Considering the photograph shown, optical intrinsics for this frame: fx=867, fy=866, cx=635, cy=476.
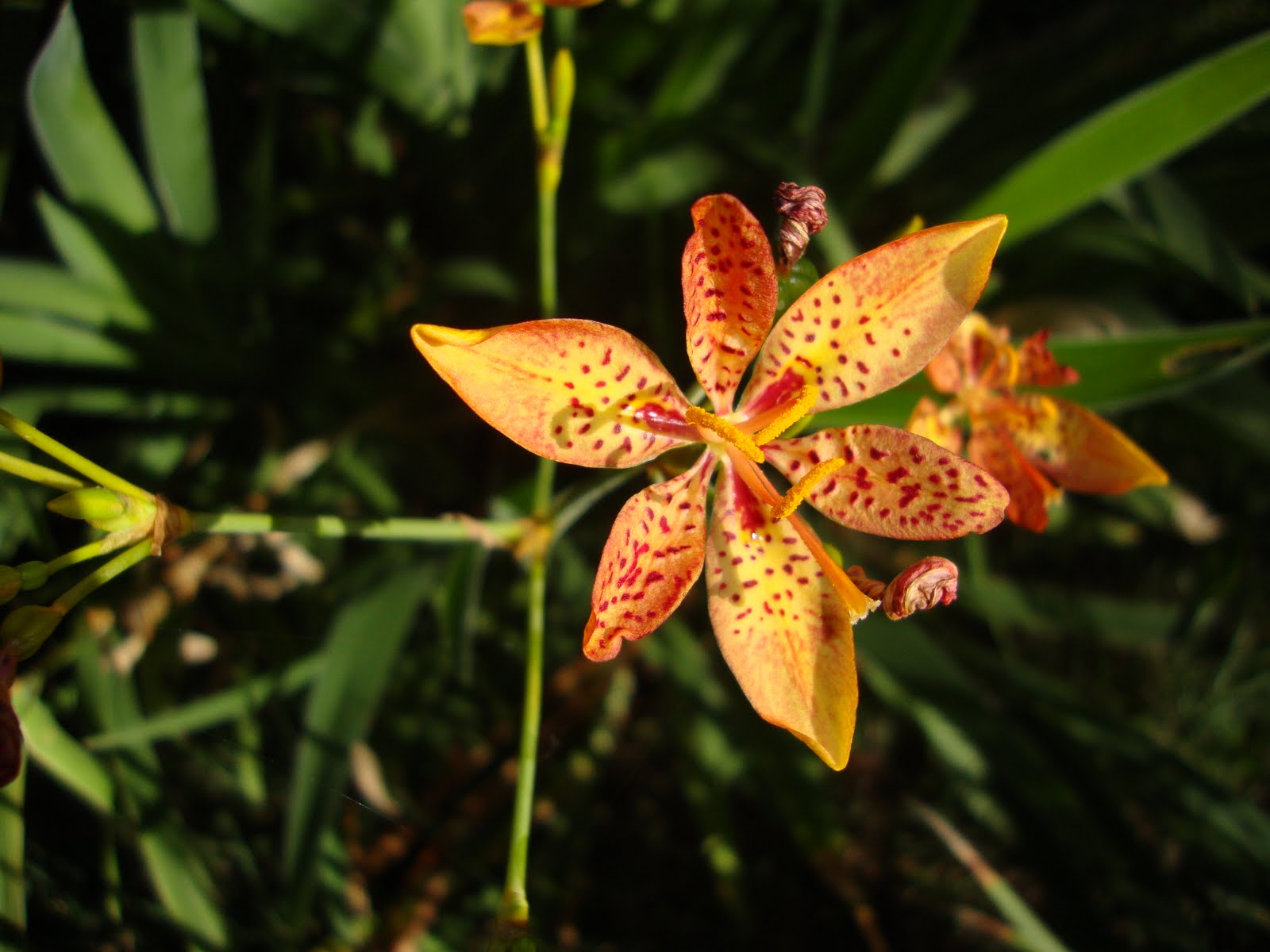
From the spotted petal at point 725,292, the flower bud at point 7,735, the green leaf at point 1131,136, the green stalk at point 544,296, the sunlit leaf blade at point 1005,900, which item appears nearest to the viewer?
the flower bud at point 7,735

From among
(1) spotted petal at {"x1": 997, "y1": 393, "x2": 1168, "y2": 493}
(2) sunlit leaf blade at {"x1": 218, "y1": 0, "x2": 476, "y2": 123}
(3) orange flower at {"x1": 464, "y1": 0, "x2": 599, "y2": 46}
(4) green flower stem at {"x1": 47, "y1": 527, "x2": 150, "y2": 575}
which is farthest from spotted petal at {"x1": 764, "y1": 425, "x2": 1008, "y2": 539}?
(2) sunlit leaf blade at {"x1": 218, "y1": 0, "x2": 476, "y2": 123}

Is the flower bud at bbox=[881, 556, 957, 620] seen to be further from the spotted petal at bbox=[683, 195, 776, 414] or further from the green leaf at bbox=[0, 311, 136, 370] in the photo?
the green leaf at bbox=[0, 311, 136, 370]

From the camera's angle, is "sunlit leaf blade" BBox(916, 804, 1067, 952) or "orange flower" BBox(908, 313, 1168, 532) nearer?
"orange flower" BBox(908, 313, 1168, 532)

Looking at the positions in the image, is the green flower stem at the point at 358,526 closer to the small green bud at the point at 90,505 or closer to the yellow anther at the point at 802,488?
the small green bud at the point at 90,505

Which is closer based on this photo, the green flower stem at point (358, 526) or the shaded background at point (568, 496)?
the green flower stem at point (358, 526)

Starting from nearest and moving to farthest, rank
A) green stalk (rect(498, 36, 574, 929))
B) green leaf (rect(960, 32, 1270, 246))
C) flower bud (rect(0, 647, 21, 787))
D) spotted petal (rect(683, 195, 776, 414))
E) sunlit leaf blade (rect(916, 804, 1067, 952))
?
flower bud (rect(0, 647, 21, 787)) → spotted petal (rect(683, 195, 776, 414)) → green stalk (rect(498, 36, 574, 929)) → green leaf (rect(960, 32, 1270, 246)) → sunlit leaf blade (rect(916, 804, 1067, 952))


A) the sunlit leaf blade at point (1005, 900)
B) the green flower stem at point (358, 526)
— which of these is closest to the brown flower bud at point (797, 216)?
the green flower stem at point (358, 526)

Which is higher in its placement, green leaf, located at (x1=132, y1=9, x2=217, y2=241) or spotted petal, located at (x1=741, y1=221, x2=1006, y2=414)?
green leaf, located at (x1=132, y1=9, x2=217, y2=241)

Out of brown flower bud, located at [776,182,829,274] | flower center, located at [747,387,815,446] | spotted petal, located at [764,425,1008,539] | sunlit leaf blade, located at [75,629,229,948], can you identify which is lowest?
sunlit leaf blade, located at [75,629,229,948]
